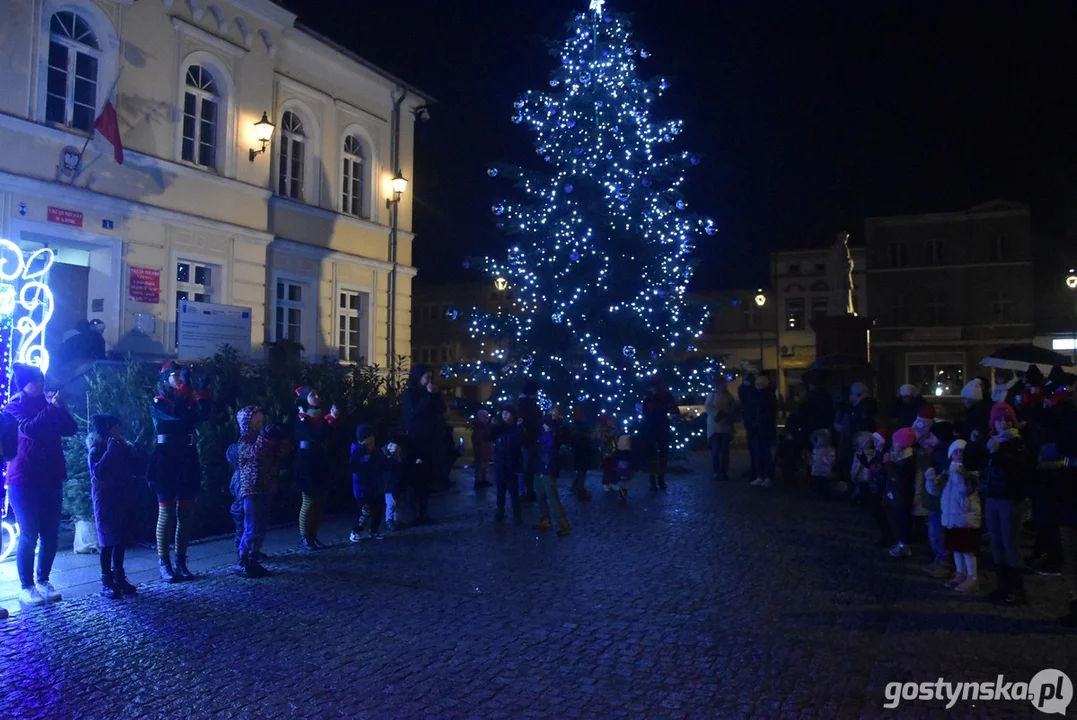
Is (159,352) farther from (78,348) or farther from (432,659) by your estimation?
(432,659)

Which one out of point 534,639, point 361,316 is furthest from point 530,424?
point 361,316

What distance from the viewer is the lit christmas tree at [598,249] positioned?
732 inches

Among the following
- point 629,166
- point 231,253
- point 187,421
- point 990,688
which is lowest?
point 990,688

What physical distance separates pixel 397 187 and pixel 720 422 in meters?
10.7

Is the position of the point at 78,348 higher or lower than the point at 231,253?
lower

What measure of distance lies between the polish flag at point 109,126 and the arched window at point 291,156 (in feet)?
15.7

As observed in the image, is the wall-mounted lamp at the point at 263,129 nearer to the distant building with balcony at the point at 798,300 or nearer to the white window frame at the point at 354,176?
the white window frame at the point at 354,176

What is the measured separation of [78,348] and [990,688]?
40.5 ft

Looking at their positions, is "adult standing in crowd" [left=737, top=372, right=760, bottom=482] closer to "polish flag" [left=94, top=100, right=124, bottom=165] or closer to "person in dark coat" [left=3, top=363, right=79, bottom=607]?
"person in dark coat" [left=3, top=363, right=79, bottom=607]

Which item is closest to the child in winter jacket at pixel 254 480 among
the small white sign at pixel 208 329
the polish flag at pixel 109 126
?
the small white sign at pixel 208 329

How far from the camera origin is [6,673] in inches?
228

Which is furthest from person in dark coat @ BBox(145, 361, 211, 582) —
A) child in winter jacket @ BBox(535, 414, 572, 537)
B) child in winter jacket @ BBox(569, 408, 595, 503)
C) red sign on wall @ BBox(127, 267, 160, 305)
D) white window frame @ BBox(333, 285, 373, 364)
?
white window frame @ BBox(333, 285, 373, 364)

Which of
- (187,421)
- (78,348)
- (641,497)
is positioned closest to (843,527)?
(641,497)

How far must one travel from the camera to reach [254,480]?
899 cm
